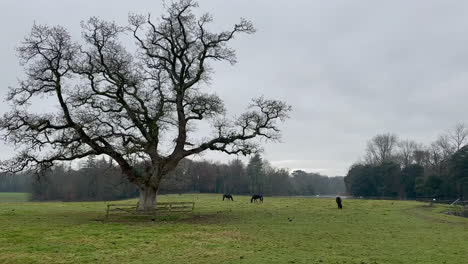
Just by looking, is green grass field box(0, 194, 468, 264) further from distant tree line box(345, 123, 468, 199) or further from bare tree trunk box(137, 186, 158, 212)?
distant tree line box(345, 123, 468, 199)

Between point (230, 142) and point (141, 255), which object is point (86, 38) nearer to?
point (230, 142)

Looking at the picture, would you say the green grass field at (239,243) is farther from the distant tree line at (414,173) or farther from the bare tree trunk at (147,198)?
the distant tree line at (414,173)

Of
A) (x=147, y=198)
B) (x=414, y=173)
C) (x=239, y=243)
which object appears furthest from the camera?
(x=414, y=173)

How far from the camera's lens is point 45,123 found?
29.4 metres

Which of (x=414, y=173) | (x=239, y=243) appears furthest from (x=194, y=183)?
(x=239, y=243)

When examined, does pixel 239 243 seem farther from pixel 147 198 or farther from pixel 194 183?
pixel 194 183

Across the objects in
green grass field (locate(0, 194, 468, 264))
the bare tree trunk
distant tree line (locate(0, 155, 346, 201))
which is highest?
distant tree line (locate(0, 155, 346, 201))

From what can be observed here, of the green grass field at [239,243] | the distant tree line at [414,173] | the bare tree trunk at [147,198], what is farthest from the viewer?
the distant tree line at [414,173]

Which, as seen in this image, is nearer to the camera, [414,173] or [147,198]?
[147,198]

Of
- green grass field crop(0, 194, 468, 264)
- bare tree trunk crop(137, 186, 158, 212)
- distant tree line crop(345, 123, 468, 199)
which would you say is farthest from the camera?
distant tree line crop(345, 123, 468, 199)

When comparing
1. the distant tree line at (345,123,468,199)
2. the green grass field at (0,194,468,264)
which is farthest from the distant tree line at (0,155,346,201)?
the green grass field at (0,194,468,264)

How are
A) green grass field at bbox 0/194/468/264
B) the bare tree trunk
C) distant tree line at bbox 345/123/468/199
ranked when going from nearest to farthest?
green grass field at bbox 0/194/468/264 → the bare tree trunk → distant tree line at bbox 345/123/468/199

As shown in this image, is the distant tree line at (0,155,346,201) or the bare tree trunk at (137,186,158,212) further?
the distant tree line at (0,155,346,201)

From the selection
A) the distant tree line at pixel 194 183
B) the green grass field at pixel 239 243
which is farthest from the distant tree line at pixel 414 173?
the green grass field at pixel 239 243
